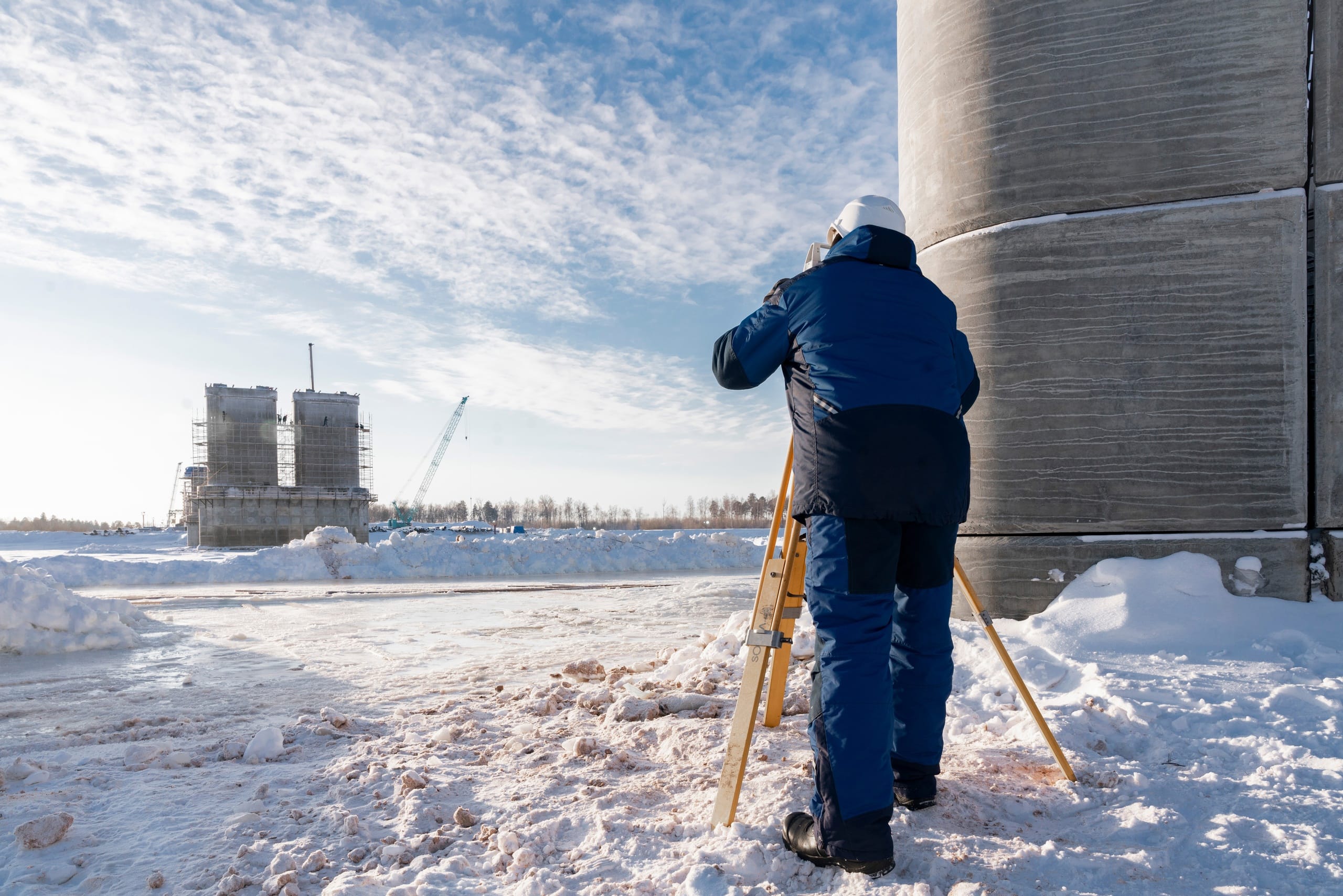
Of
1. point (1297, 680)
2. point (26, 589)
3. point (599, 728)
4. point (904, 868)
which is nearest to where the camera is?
point (904, 868)

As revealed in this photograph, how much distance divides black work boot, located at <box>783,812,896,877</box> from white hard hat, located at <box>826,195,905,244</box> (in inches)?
74.0

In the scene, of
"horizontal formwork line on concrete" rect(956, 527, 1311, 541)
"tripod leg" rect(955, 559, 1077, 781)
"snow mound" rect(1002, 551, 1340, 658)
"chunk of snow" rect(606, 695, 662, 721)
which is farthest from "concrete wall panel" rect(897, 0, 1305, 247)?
"chunk of snow" rect(606, 695, 662, 721)

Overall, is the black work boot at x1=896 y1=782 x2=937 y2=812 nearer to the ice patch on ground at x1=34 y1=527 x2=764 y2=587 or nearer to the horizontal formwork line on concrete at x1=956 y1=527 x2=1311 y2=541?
the horizontal formwork line on concrete at x1=956 y1=527 x2=1311 y2=541

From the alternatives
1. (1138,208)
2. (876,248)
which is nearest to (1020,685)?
(876,248)

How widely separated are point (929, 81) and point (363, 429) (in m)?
42.5

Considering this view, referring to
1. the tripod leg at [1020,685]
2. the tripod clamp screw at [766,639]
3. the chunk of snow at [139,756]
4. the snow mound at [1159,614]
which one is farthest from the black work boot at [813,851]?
the chunk of snow at [139,756]

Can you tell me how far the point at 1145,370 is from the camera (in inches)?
171

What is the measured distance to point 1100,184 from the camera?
4.48m

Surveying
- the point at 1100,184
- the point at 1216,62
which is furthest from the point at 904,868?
the point at 1216,62

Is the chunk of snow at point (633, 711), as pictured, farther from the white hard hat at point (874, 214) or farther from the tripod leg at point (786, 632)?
the white hard hat at point (874, 214)

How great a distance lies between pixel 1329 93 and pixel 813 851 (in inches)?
192

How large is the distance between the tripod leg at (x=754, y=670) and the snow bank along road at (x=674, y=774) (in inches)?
4.4

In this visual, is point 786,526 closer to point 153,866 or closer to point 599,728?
point 599,728

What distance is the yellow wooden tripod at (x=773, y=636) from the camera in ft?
7.96
